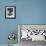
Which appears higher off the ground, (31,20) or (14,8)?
(14,8)

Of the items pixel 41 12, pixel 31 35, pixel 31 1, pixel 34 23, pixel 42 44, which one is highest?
pixel 31 1

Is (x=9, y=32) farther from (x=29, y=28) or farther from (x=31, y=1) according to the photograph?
(x=31, y=1)

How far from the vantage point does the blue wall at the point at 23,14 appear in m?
3.67

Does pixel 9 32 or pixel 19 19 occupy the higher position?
pixel 19 19

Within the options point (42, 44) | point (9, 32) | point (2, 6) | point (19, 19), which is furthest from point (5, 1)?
point (42, 44)

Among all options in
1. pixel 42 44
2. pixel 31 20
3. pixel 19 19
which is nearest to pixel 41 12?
pixel 31 20

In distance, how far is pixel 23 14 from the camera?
368 centimetres

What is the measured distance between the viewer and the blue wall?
367 centimetres

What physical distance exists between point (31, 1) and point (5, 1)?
72cm

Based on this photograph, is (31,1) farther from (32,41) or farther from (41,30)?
(32,41)

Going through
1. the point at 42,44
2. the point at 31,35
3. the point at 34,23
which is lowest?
the point at 42,44

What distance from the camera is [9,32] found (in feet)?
12.0

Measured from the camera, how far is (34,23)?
12.0 ft

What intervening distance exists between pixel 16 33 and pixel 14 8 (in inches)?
27.1
